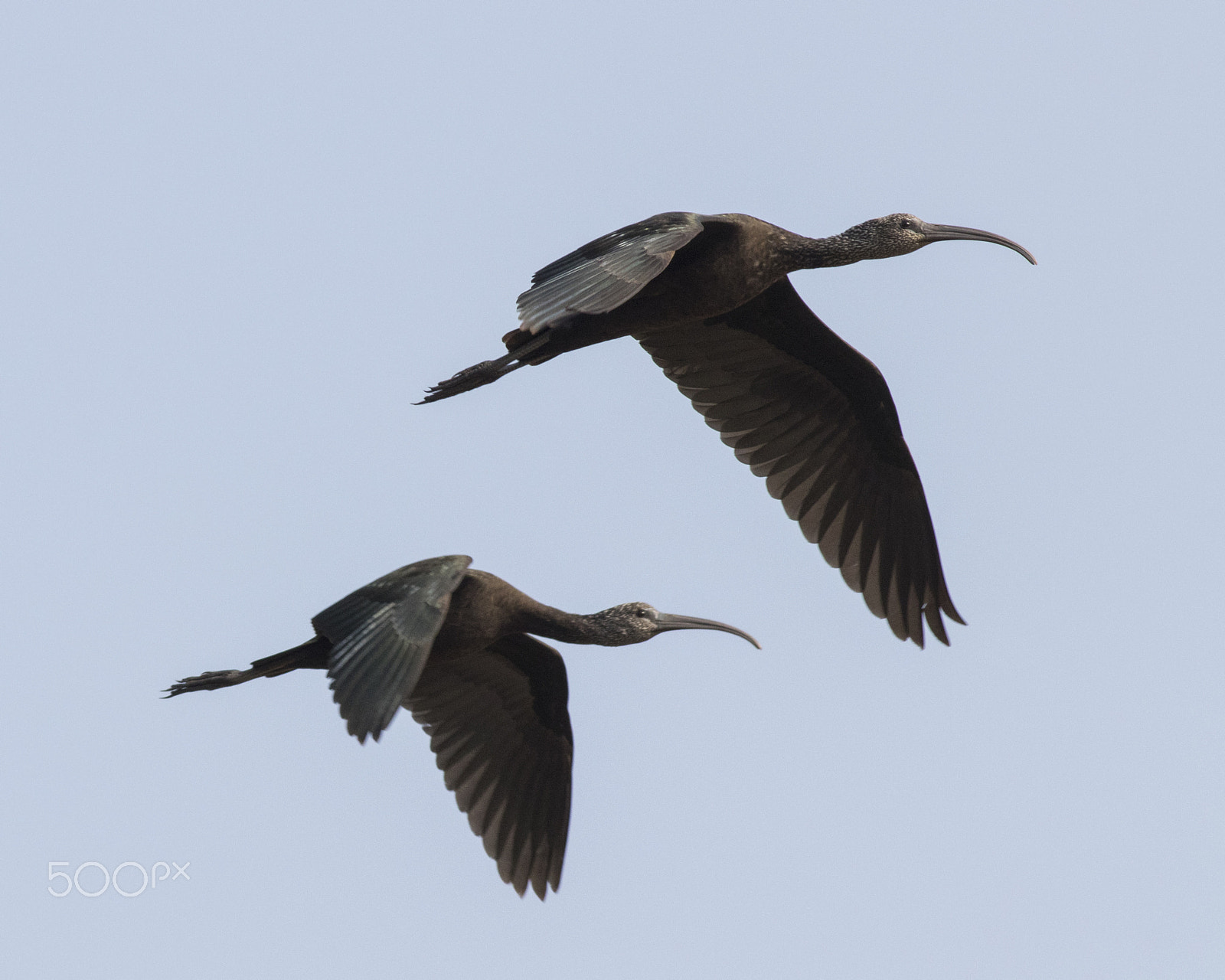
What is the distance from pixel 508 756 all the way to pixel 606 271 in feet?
12.2

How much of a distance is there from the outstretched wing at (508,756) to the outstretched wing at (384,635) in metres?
1.69

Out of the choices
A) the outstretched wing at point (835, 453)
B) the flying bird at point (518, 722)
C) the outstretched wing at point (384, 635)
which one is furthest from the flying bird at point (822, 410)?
the outstretched wing at point (384, 635)

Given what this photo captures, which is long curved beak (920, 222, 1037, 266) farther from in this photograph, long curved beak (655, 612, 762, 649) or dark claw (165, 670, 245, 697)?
dark claw (165, 670, 245, 697)

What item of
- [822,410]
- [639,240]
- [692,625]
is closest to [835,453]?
[822,410]

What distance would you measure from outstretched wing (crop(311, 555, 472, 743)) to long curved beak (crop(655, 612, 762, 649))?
2.09 meters

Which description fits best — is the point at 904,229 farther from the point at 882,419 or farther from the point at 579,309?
the point at 579,309

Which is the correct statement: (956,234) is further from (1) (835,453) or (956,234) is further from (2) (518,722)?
(2) (518,722)

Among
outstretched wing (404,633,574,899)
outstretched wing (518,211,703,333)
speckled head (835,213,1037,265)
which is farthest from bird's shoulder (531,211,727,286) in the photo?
outstretched wing (404,633,574,899)

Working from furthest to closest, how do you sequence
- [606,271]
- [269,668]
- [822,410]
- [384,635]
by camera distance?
[822,410] → [269,668] → [606,271] → [384,635]

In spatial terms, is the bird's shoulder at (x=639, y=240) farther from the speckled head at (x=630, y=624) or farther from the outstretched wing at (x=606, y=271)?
the speckled head at (x=630, y=624)

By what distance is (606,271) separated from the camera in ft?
34.9

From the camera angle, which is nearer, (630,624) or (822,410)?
(630,624)

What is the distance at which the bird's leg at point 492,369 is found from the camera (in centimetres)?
1217

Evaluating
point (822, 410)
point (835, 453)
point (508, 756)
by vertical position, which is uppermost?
point (822, 410)
